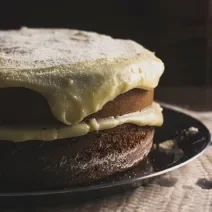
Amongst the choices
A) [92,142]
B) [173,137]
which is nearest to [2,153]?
[92,142]

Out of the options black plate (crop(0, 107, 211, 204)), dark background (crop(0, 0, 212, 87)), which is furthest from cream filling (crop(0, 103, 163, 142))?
dark background (crop(0, 0, 212, 87))

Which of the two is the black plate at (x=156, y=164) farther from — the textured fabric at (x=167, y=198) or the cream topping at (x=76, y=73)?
the cream topping at (x=76, y=73)

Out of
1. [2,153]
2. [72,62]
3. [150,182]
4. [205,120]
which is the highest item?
[72,62]

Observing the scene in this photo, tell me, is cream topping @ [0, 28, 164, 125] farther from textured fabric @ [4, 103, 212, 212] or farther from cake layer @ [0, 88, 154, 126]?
textured fabric @ [4, 103, 212, 212]

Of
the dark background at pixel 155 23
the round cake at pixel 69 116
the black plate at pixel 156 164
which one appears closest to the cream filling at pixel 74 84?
the round cake at pixel 69 116

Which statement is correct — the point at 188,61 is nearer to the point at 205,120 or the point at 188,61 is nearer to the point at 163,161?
the point at 205,120

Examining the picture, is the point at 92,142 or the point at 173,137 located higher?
the point at 92,142

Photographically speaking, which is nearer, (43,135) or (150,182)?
(43,135)

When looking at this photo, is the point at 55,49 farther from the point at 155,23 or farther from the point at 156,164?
the point at 155,23
